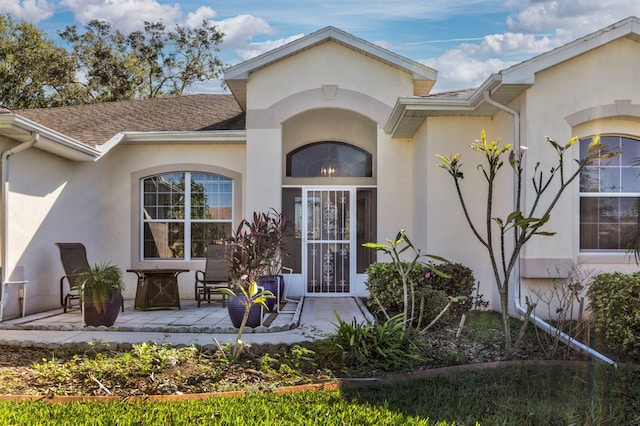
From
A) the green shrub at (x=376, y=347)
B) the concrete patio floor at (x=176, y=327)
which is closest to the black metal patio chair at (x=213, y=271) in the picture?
the concrete patio floor at (x=176, y=327)

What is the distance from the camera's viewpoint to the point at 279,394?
15.7 feet

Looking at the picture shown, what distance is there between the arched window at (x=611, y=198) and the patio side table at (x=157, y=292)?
723 centimetres

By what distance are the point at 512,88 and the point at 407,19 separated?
3.72 meters

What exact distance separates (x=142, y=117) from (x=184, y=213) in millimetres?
3180

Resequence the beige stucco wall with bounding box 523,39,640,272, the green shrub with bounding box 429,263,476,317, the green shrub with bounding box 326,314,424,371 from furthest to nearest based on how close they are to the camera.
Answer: the green shrub with bounding box 429,263,476,317
the beige stucco wall with bounding box 523,39,640,272
the green shrub with bounding box 326,314,424,371

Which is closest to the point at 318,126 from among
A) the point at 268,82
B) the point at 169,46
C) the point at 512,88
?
the point at 268,82

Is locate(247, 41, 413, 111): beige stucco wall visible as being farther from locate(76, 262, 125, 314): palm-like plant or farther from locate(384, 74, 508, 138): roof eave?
locate(76, 262, 125, 314): palm-like plant

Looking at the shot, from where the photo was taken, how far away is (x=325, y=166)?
11969 millimetres

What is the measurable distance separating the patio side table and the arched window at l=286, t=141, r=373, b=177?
3866mm

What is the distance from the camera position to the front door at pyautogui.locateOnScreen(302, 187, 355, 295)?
11680 mm

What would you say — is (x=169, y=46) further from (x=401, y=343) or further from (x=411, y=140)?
(x=401, y=343)

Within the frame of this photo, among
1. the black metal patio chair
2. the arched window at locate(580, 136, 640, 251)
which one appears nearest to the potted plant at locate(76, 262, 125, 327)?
the black metal patio chair

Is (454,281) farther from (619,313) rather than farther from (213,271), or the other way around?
(213,271)

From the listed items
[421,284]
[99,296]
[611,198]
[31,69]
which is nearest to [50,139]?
[99,296]
